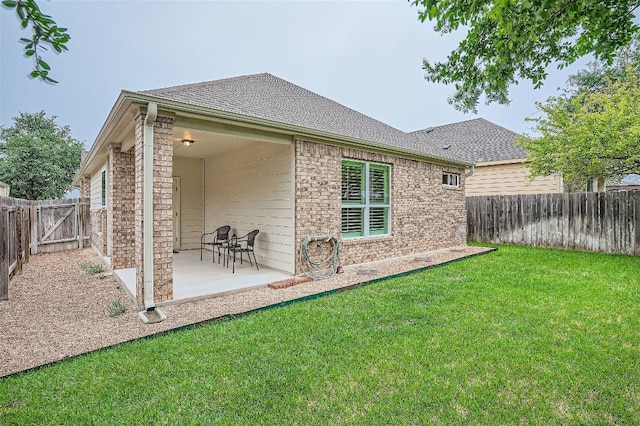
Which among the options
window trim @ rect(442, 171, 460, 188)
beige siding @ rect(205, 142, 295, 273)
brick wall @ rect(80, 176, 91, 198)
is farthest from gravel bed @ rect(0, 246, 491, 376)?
brick wall @ rect(80, 176, 91, 198)

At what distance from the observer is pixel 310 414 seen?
2.26 metres

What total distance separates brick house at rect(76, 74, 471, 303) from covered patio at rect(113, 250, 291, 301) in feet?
1.13

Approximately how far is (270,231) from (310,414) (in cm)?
474

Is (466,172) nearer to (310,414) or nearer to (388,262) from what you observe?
(388,262)

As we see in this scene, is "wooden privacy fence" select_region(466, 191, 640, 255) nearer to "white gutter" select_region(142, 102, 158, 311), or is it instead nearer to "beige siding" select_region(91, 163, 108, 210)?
"white gutter" select_region(142, 102, 158, 311)

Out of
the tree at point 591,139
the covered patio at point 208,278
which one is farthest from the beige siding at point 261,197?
the tree at point 591,139

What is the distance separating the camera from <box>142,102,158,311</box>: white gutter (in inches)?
170

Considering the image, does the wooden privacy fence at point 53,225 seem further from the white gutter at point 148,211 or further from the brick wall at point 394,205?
the brick wall at point 394,205

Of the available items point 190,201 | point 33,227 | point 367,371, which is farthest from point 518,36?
point 33,227

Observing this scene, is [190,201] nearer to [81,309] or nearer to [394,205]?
[81,309]

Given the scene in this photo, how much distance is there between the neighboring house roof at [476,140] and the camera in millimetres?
13383

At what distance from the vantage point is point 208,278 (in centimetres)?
603

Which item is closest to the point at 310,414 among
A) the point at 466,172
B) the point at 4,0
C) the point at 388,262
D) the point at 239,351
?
the point at 239,351

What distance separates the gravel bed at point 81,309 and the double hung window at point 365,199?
0.90 m
